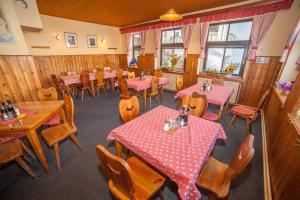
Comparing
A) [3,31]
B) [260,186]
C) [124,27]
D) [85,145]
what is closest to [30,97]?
[3,31]

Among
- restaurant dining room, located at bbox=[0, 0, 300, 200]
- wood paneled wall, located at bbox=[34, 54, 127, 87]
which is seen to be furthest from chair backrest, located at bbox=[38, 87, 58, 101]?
wood paneled wall, located at bbox=[34, 54, 127, 87]

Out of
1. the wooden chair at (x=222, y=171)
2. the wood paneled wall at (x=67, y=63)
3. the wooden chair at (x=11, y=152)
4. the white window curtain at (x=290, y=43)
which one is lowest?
the wooden chair at (x=11, y=152)

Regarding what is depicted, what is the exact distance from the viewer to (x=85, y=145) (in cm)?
220

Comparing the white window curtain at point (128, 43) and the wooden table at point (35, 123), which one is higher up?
the white window curtain at point (128, 43)

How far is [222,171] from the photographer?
4.10 feet

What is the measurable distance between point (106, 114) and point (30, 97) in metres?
1.60

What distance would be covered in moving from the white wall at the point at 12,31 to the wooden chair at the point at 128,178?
9.66 ft

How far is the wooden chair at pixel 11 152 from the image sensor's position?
4.63 ft

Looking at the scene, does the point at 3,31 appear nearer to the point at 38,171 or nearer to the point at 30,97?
the point at 30,97

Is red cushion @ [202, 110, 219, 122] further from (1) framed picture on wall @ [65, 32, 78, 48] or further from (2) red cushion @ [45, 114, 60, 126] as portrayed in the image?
(1) framed picture on wall @ [65, 32, 78, 48]

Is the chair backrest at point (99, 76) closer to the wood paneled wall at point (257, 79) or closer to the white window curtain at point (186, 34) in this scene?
the white window curtain at point (186, 34)

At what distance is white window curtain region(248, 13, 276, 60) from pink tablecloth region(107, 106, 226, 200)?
3.10 m

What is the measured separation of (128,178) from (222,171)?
3.15 feet

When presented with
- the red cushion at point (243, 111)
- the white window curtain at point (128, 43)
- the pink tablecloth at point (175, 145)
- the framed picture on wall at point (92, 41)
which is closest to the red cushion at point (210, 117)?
the red cushion at point (243, 111)
